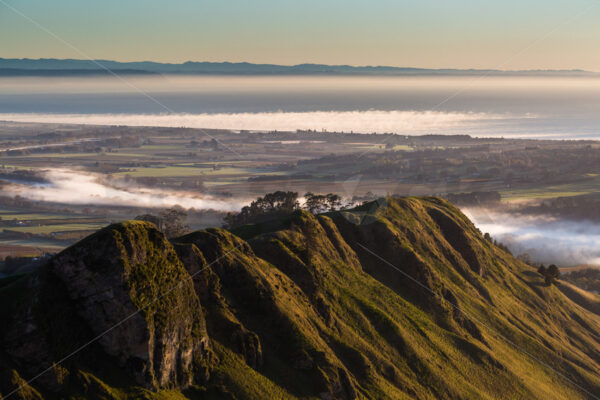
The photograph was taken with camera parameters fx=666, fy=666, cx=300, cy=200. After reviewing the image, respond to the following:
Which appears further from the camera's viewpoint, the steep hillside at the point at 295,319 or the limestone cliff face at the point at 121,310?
the steep hillside at the point at 295,319

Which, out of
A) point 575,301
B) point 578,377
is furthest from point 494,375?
point 575,301

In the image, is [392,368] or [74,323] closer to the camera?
[74,323]

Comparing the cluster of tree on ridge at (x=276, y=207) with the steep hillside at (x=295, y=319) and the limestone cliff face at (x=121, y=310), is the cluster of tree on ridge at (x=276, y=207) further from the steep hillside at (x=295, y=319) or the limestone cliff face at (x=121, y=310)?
the limestone cliff face at (x=121, y=310)

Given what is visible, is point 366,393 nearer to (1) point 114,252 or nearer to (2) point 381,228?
(1) point 114,252

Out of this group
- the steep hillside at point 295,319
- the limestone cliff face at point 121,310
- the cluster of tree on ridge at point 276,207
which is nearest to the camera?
the limestone cliff face at point 121,310

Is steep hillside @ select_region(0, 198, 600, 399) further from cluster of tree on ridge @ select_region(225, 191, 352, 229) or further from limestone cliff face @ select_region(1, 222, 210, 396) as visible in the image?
cluster of tree on ridge @ select_region(225, 191, 352, 229)

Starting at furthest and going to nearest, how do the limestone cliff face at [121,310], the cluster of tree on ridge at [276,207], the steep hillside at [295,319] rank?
the cluster of tree on ridge at [276,207] < the steep hillside at [295,319] < the limestone cliff face at [121,310]

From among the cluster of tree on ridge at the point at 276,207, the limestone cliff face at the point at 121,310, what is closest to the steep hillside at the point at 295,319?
the limestone cliff face at the point at 121,310

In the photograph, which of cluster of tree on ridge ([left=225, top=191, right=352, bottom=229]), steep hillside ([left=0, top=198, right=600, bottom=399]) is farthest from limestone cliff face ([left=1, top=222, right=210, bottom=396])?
cluster of tree on ridge ([left=225, top=191, right=352, bottom=229])
